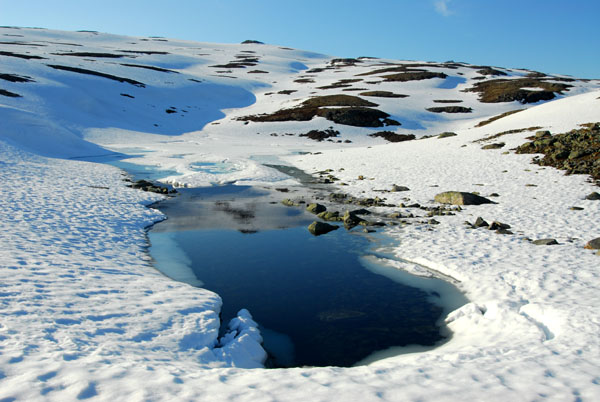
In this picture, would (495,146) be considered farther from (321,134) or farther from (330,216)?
(321,134)

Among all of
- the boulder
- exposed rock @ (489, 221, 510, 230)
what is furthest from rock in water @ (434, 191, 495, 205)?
the boulder

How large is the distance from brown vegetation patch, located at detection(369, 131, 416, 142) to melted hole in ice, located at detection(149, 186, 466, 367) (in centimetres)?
3680

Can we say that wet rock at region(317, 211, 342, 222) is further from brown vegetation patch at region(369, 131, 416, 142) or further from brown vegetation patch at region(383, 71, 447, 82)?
brown vegetation patch at region(383, 71, 447, 82)

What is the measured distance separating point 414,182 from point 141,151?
1203 inches

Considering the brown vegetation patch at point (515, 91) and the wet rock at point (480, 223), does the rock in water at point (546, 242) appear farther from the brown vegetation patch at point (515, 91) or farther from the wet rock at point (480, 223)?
the brown vegetation patch at point (515, 91)

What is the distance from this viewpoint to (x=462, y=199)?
60.2 ft

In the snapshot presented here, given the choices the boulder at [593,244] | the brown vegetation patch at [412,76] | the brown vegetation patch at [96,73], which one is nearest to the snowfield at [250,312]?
the boulder at [593,244]

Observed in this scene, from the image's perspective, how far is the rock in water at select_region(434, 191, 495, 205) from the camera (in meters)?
18.2

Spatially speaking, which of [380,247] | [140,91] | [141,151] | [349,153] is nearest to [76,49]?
[140,91]

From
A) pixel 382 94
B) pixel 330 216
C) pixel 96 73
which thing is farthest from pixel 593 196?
pixel 96 73

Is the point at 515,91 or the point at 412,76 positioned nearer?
the point at 515,91

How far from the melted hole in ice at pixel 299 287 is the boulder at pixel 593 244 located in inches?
212

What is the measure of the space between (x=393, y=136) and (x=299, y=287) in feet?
148

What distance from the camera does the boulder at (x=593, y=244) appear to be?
11672 mm
